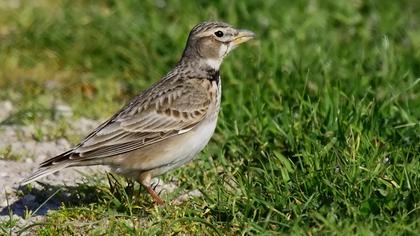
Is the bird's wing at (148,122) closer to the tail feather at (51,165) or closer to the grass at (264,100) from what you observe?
the tail feather at (51,165)

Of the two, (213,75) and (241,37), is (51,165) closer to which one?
(213,75)

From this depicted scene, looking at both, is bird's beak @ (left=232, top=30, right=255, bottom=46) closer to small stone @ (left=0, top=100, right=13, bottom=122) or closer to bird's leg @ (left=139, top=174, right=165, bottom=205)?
bird's leg @ (left=139, top=174, right=165, bottom=205)

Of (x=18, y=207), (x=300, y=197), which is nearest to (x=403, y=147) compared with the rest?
(x=300, y=197)

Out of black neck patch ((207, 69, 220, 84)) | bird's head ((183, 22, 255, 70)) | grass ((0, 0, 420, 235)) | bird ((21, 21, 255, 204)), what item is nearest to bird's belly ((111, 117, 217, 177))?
bird ((21, 21, 255, 204))

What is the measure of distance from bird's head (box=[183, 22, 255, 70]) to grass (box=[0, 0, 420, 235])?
2.27ft

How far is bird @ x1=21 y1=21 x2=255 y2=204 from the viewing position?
664cm

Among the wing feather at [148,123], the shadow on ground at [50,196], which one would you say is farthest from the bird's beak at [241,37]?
the shadow on ground at [50,196]

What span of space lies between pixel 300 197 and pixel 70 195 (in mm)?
1682

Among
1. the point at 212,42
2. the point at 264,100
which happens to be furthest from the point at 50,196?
the point at 264,100

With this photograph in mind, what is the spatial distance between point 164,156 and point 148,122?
0.34 meters

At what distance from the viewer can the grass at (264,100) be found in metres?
6.14

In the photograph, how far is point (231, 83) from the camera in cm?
880

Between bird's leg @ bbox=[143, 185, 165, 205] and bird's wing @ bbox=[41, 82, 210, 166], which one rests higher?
bird's wing @ bbox=[41, 82, 210, 166]

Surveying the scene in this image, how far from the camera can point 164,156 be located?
6688 mm
